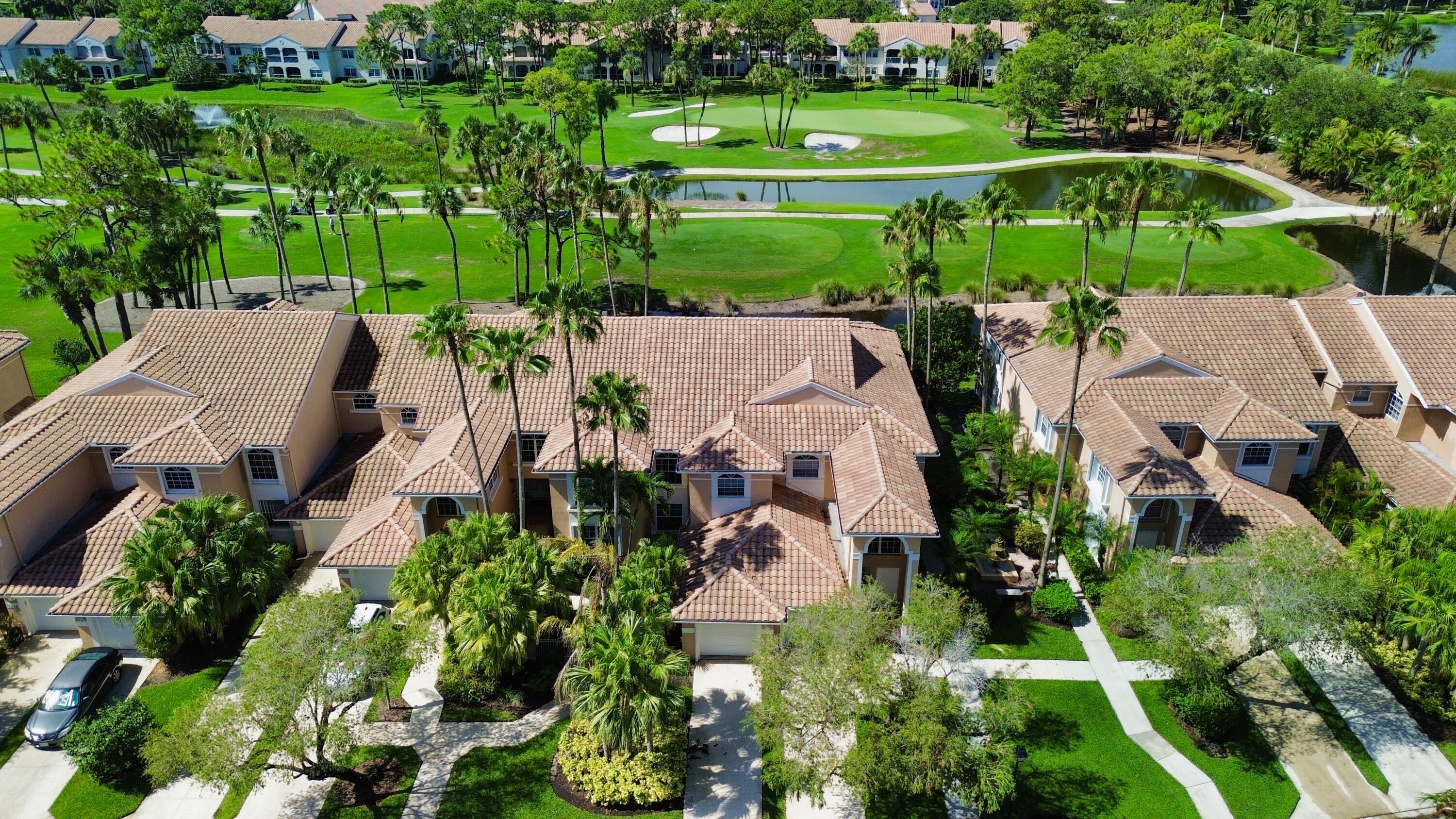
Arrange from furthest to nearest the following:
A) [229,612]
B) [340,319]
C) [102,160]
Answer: [102,160] < [340,319] < [229,612]

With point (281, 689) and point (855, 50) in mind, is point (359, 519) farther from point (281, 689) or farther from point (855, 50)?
point (855, 50)

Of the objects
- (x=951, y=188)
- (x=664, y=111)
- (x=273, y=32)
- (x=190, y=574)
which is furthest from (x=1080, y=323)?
(x=273, y=32)

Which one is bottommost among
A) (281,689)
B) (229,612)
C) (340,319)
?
(229,612)

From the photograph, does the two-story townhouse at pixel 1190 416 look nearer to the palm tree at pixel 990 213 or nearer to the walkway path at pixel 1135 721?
the palm tree at pixel 990 213

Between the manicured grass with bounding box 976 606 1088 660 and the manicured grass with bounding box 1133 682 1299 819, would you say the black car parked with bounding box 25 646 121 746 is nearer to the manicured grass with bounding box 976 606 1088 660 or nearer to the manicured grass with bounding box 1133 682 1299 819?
the manicured grass with bounding box 976 606 1088 660

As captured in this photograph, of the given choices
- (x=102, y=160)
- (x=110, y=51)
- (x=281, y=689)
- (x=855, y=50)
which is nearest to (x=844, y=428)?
(x=281, y=689)
